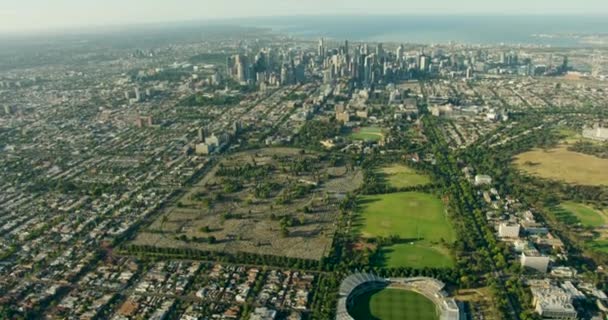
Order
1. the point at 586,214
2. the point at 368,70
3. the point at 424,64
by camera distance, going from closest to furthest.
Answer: the point at 586,214 → the point at 368,70 → the point at 424,64

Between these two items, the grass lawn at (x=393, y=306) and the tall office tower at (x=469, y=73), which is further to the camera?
the tall office tower at (x=469, y=73)

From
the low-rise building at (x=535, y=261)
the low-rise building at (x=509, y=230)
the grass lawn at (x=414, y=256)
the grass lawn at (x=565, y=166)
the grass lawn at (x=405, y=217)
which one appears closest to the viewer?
the low-rise building at (x=535, y=261)

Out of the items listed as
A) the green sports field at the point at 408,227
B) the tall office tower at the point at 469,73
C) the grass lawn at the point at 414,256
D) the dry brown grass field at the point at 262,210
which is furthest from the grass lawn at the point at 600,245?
the tall office tower at the point at 469,73

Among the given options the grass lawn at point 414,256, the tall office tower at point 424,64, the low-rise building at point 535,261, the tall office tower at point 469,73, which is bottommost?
the grass lawn at point 414,256

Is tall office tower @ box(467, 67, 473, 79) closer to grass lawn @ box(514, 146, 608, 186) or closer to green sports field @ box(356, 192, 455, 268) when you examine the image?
grass lawn @ box(514, 146, 608, 186)

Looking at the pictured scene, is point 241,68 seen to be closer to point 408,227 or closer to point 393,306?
point 408,227

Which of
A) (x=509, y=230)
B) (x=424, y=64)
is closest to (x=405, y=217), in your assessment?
(x=509, y=230)

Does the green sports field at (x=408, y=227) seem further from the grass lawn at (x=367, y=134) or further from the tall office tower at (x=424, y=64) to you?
the tall office tower at (x=424, y=64)

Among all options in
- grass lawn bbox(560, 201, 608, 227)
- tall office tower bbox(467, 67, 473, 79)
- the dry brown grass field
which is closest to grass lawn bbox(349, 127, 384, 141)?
the dry brown grass field
